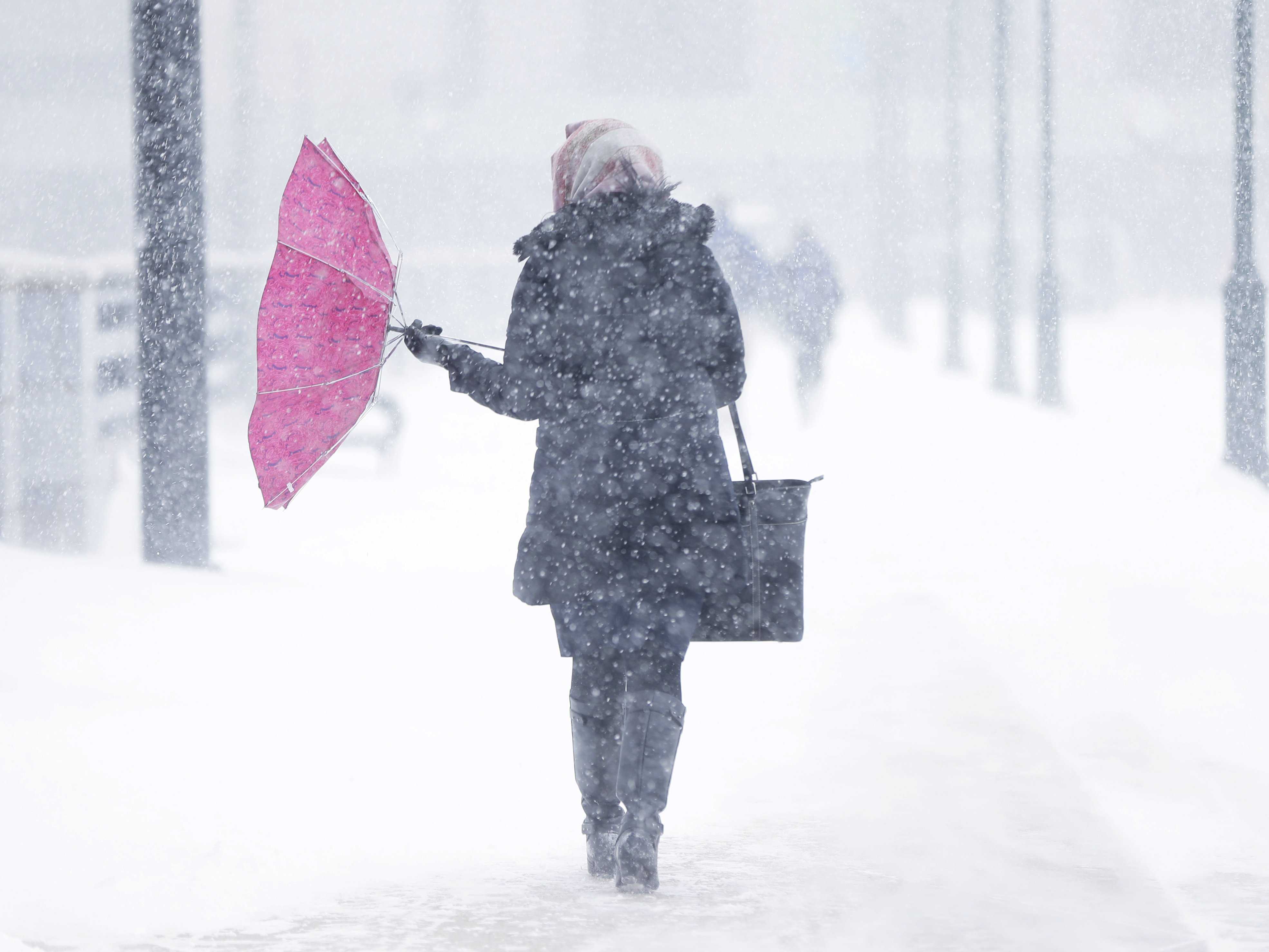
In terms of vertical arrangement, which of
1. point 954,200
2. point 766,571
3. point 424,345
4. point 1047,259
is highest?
point 954,200

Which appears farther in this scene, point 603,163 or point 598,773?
point 598,773

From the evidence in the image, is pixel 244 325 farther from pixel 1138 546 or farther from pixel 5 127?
pixel 5 127

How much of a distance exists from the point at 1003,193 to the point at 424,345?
17.2 m

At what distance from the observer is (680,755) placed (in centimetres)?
457

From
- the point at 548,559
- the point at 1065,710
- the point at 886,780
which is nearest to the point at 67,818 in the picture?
the point at 548,559

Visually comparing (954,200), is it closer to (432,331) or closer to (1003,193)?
(1003,193)

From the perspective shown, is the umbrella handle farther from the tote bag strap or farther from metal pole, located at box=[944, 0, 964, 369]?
metal pole, located at box=[944, 0, 964, 369]

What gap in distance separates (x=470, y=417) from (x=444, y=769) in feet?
38.6

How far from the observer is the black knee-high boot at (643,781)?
3.28m

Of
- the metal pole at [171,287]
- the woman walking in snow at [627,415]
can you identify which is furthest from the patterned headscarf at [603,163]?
the metal pole at [171,287]

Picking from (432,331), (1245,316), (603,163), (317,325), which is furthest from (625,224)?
(1245,316)

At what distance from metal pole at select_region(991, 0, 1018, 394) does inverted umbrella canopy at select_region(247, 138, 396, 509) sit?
15.7m

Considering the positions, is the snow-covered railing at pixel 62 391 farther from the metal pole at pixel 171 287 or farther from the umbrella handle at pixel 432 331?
the umbrella handle at pixel 432 331

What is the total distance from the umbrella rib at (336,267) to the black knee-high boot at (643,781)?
990 millimetres
